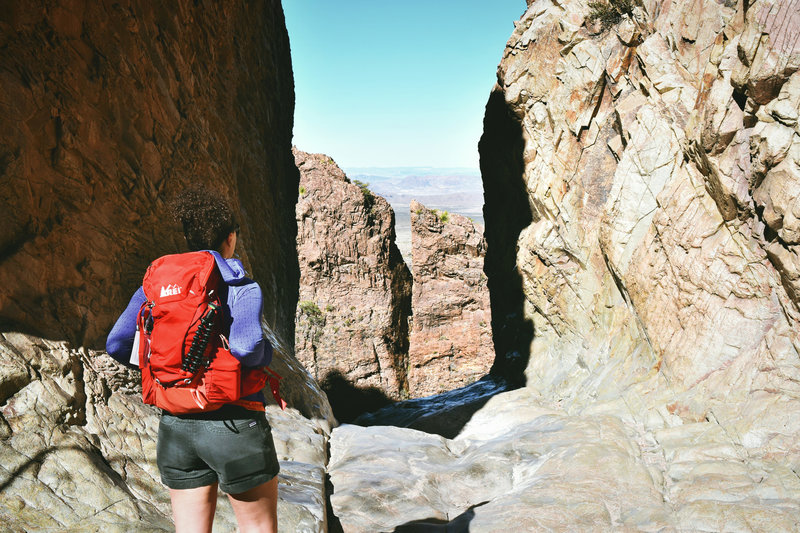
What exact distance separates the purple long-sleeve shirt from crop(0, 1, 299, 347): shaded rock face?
2.37 m

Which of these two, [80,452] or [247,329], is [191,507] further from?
[80,452]

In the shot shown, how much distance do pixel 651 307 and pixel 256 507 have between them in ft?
27.7

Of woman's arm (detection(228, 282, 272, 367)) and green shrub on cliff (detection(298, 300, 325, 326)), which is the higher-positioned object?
woman's arm (detection(228, 282, 272, 367))

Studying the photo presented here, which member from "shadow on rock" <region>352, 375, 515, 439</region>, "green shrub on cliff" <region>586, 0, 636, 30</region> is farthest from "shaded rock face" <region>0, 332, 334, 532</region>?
"green shrub on cliff" <region>586, 0, 636, 30</region>

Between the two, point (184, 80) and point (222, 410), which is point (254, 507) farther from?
point (184, 80)

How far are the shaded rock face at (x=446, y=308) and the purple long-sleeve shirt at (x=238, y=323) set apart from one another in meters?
A: 22.6

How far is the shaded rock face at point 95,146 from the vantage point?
458 cm

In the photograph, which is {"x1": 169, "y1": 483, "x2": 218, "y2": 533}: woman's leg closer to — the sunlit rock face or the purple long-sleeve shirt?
the purple long-sleeve shirt

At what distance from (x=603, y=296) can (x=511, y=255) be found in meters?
5.86

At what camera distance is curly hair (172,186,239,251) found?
8.59ft

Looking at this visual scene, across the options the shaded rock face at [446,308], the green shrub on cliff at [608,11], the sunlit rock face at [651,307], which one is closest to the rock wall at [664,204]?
the sunlit rock face at [651,307]

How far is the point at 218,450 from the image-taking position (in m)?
2.40

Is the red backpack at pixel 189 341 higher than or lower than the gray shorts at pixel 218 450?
higher

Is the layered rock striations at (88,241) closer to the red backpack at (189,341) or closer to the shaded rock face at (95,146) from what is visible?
the shaded rock face at (95,146)
